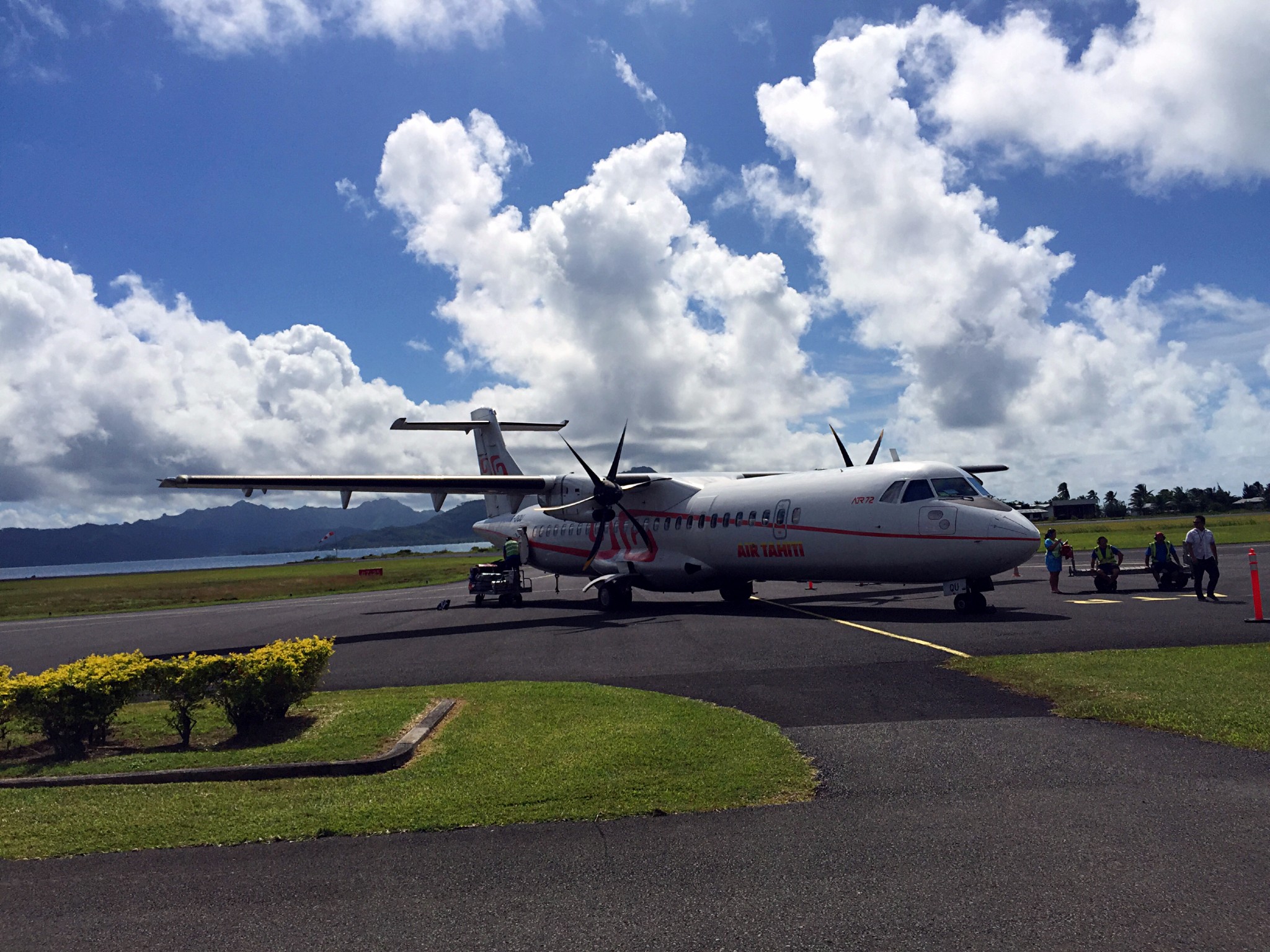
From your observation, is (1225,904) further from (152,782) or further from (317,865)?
(152,782)

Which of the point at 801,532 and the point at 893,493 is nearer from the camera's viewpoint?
the point at 893,493

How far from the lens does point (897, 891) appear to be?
14.4ft

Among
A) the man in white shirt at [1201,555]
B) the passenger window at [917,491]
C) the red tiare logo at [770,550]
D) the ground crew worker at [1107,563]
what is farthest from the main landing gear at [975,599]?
the ground crew worker at [1107,563]

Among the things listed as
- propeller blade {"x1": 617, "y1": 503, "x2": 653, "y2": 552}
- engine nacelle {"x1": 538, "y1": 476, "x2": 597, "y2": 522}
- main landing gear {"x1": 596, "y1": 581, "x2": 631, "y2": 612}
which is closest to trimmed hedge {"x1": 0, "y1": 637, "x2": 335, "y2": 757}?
main landing gear {"x1": 596, "y1": 581, "x2": 631, "y2": 612}

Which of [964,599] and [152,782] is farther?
[964,599]

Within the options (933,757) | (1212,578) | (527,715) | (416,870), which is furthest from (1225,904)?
(1212,578)

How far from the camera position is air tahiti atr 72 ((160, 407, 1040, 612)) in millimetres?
17734

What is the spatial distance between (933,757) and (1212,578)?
15.1 m

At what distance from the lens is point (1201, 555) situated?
17984mm

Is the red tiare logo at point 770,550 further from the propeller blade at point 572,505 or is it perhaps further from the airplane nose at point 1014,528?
the propeller blade at point 572,505

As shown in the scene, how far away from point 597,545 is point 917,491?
11803 mm

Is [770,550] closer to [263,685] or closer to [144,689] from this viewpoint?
[263,685]

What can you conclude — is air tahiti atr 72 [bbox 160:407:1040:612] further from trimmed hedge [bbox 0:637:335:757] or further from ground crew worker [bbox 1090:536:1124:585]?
trimmed hedge [bbox 0:637:335:757]

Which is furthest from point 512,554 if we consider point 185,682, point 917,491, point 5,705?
point 5,705
